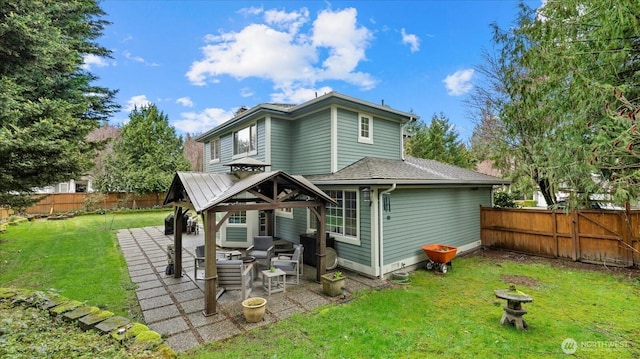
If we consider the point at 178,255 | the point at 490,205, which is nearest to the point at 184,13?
the point at 178,255

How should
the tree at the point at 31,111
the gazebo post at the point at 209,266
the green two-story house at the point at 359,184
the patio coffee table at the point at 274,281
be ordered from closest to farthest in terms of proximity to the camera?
the gazebo post at the point at 209,266 → the tree at the point at 31,111 → the patio coffee table at the point at 274,281 → the green two-story house at the point at 359,184

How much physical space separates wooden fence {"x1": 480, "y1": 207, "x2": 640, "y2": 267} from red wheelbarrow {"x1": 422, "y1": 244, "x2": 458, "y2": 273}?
13.1ft

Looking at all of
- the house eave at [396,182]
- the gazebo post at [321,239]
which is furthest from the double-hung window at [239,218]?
the gazebo post at [321,239]

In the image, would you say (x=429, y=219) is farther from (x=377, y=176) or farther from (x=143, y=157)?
(x=143, y=157)

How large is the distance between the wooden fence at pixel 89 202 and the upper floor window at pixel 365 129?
22185mm

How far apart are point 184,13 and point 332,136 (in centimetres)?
975

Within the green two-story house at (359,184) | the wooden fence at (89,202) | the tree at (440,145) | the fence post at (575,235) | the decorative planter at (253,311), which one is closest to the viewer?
the decorative planter at (253,311)

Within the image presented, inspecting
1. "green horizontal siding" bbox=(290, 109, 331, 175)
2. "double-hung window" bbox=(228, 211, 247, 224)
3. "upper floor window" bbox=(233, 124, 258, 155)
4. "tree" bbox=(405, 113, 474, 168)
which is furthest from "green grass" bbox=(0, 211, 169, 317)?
"tree" bbox=(405, 113, 474, 168)

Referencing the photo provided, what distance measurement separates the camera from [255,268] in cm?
754

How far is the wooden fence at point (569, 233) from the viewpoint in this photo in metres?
8.16

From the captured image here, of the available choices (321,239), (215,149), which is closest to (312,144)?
(321,239)

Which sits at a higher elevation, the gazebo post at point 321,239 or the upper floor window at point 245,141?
the upper floor window at point 245,141

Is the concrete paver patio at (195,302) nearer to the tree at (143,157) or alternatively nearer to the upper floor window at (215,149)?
the upper floor window at (215,149)

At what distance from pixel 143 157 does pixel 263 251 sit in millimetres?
24121
